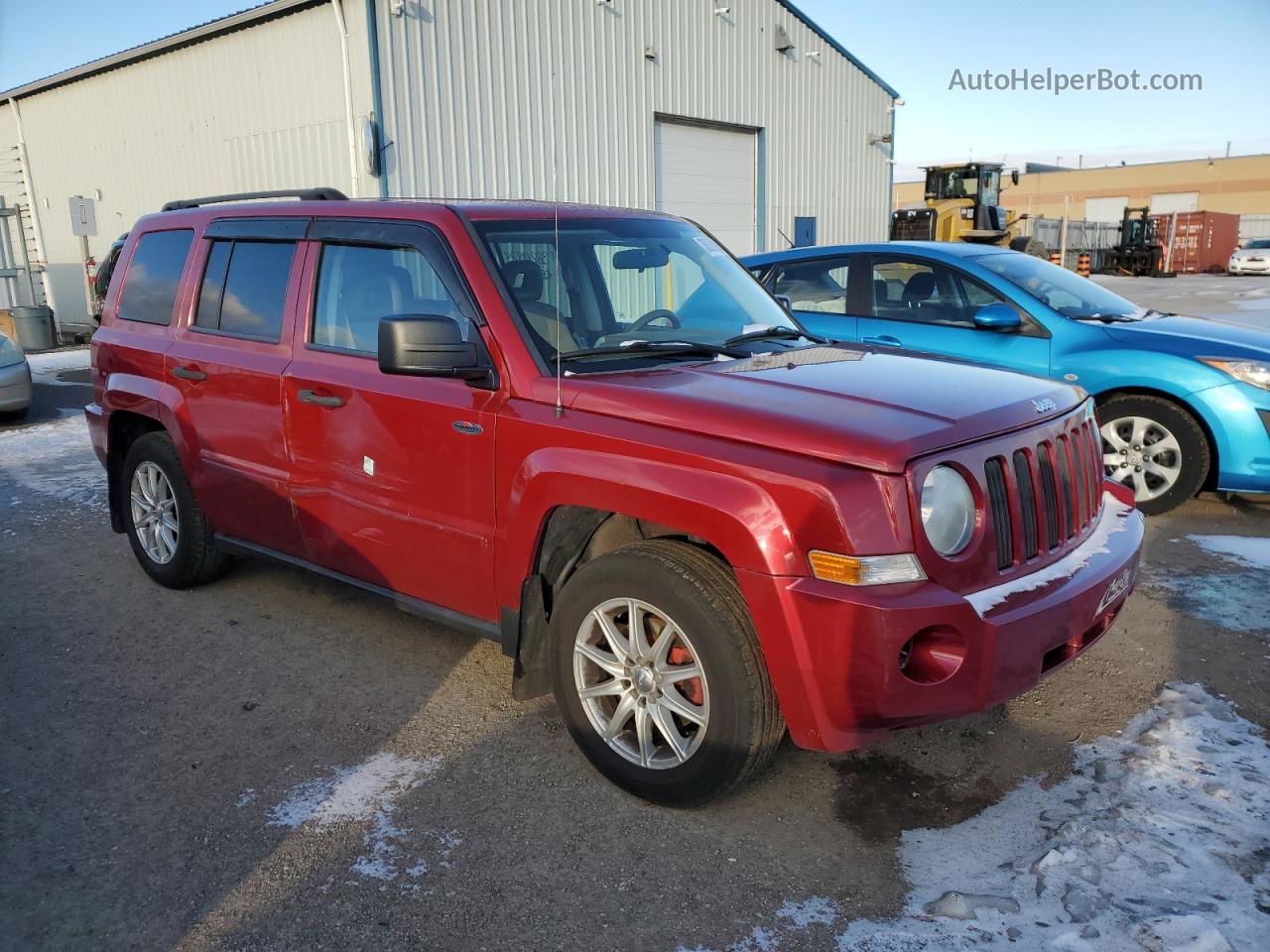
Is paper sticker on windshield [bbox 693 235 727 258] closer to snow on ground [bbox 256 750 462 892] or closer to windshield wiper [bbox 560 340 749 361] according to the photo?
windshield wiper [bbox 560 340 749 361]

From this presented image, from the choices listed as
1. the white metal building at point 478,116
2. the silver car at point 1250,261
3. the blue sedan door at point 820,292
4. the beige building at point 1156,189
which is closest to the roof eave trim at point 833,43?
the white metal building at point 478,116

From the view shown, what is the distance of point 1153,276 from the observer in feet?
132

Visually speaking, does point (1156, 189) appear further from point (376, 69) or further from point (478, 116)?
point (376, 69)

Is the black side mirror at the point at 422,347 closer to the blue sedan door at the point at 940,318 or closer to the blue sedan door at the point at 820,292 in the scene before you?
the blue sedan door at the point at 940,318

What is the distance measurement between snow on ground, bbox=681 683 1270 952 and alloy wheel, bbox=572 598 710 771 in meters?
0.64

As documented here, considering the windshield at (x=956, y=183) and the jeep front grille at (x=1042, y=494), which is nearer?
the jeep front grille at (x=1042, y=494)

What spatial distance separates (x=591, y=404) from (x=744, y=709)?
1072mm

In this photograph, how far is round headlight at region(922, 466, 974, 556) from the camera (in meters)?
2.73

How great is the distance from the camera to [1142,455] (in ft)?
20.6

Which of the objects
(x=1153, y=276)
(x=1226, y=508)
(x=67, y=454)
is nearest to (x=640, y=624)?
(x=1226, y=508)

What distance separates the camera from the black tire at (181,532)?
A: 4.93 m

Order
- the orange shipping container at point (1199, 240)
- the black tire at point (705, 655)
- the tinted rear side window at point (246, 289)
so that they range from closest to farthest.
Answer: the black tire at point (705, 655) < the tinted rear side window at point (246, 289) < the orange shipping container at point (1199, 240)

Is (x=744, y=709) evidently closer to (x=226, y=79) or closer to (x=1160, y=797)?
(x=1160, y=797)

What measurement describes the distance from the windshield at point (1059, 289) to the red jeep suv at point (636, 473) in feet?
10.5
